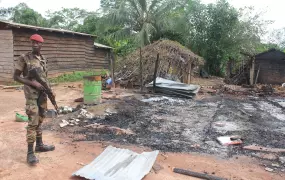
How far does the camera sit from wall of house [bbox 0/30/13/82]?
13539 millimetres

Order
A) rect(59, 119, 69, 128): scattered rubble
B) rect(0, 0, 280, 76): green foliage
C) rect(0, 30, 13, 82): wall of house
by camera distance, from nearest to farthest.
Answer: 1. rect(59, 119, 69, 128): scattered rubble
2. rect(0, 30, 13, 82): wall of house
3. rect(0, 0, 280, 76): green foliage

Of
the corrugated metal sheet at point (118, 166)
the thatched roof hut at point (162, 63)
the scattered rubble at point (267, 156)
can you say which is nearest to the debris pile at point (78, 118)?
the corrugated metal sheet at point (118, 166)

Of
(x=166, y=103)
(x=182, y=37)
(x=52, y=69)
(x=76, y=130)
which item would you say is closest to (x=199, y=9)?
(x=182, y=37)

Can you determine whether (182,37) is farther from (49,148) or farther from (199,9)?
(49,148)

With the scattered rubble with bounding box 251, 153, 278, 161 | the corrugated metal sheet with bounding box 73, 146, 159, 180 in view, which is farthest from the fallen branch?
the scattered rubble with bounding box 251, 153, 278, 161

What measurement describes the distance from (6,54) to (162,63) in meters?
7.65

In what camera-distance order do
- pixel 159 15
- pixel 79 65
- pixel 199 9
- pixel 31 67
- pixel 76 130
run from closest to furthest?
1. pixel 31 67
2. pixel 76 130
3. pixel 79 65
4. pixel 199 9
5. pixel 159 15

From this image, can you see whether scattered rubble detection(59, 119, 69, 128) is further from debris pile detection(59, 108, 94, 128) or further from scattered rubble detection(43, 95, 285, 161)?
scattered rubble detection(43, 95, 285, 161)

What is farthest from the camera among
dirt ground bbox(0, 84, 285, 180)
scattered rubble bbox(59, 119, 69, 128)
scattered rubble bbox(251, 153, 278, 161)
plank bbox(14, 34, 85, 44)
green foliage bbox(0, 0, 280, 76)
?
green foliage bbox(0, 0, 280, 76)

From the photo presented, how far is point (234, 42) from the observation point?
74.5 feet

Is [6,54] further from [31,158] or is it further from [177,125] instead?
[31,158]

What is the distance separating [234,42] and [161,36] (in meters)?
6.19

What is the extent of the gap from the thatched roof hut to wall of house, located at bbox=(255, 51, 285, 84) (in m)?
3.55

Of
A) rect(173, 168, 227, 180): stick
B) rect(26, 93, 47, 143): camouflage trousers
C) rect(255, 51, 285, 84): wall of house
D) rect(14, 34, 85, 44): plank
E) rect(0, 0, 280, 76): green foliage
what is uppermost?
rect(0, 0, 280, 76): green foliage
